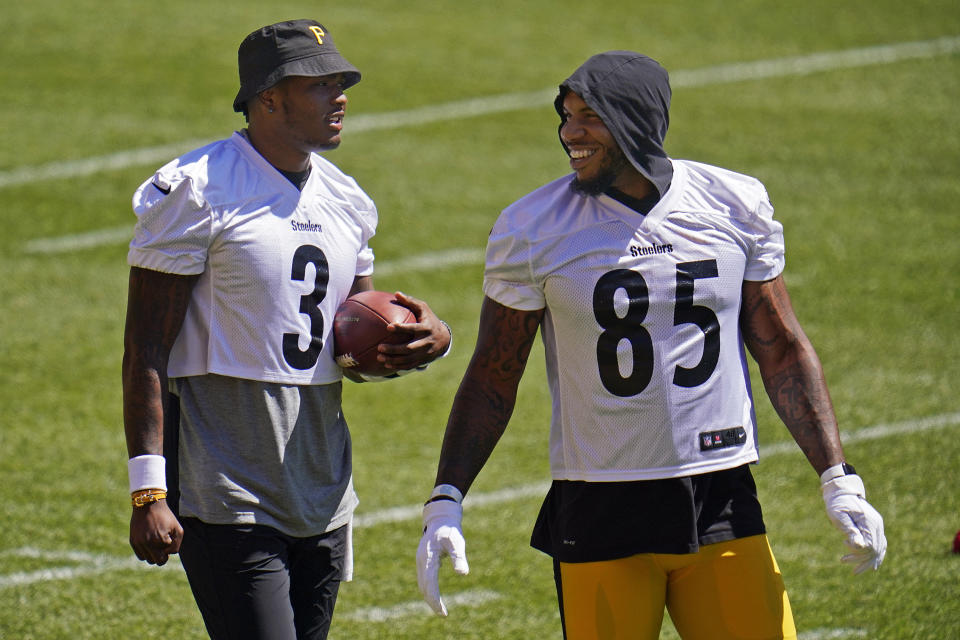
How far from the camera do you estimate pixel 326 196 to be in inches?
162

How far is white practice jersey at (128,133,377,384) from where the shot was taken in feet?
12.3

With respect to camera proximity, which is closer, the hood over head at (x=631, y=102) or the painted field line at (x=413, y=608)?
the hood over head at (x=631, y=102)

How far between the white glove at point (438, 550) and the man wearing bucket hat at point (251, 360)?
400 millimetres

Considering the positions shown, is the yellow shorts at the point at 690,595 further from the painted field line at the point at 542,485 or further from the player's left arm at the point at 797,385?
the painted field line at the point at 542,485

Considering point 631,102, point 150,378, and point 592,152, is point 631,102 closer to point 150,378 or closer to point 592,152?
point 592,152

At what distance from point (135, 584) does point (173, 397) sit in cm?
244

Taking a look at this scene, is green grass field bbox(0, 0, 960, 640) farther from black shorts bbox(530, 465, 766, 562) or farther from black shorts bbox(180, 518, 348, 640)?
black shorts bbox(530, 465, 766, 562)

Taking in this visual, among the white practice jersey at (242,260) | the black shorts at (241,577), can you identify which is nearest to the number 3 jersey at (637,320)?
the white practice jersey at (242,260)

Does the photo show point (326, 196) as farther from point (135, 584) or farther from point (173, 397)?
point (135, 584)

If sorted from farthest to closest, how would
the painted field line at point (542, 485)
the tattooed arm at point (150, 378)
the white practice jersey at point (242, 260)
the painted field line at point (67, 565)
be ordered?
1. the painted field line at point (542, 485)
2. the painted field line at point (67, 565)
3. the white practice jersey at point (242, 260)
4. the tattooed arm at point (150, 378)

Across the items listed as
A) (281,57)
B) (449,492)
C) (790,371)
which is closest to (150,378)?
(449,492)

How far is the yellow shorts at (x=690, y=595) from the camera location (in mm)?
3516

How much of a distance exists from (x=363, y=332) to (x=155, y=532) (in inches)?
33.5

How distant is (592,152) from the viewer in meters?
3.68
